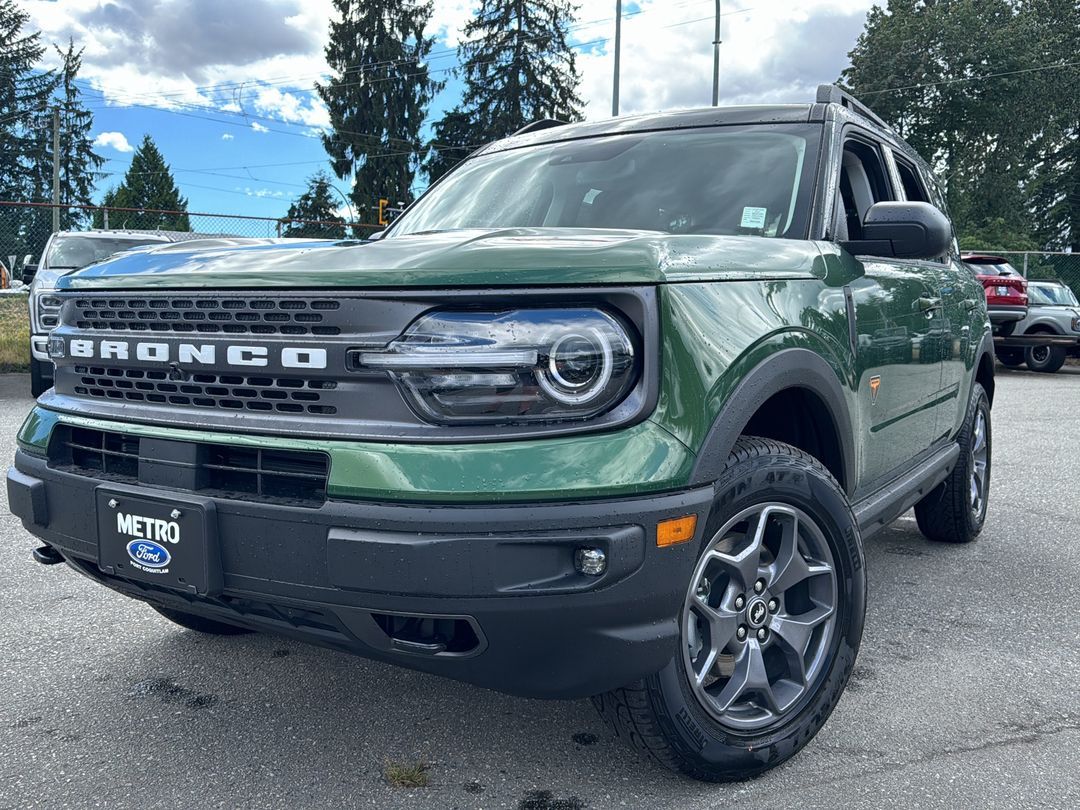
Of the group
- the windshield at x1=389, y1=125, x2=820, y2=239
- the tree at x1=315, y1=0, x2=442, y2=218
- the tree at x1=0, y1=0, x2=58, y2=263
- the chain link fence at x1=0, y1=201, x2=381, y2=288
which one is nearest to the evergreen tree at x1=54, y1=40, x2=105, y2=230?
the tree at x1=0, y1=0, x2=58, y2=263

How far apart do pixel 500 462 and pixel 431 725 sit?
1.10 meters

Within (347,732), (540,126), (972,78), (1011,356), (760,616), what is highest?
(972,78)

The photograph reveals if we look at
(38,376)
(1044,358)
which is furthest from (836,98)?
(1044,358)

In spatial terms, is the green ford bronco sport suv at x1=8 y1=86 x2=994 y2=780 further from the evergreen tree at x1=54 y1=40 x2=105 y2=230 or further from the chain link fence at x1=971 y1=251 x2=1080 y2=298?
the evergreen tree at x1=54 y1=40 x2=105 y2=230

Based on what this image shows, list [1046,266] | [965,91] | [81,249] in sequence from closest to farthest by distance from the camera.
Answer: [81,249] → [1046,266] → [965,91]

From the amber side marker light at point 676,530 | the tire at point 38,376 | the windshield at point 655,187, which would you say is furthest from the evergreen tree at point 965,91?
the amber side marker light at point 676,530

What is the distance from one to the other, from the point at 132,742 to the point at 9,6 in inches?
2490

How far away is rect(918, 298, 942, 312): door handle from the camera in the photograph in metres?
3.50

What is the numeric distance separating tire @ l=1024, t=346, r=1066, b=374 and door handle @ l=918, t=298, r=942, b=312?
1455 centimetres

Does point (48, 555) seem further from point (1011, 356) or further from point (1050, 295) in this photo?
point (1011, 356)

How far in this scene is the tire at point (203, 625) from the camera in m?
3.16

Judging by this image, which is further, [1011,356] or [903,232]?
[1011,356]

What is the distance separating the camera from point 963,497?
461cm

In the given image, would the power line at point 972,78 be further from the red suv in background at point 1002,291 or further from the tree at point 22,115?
the tree at point 22,115
